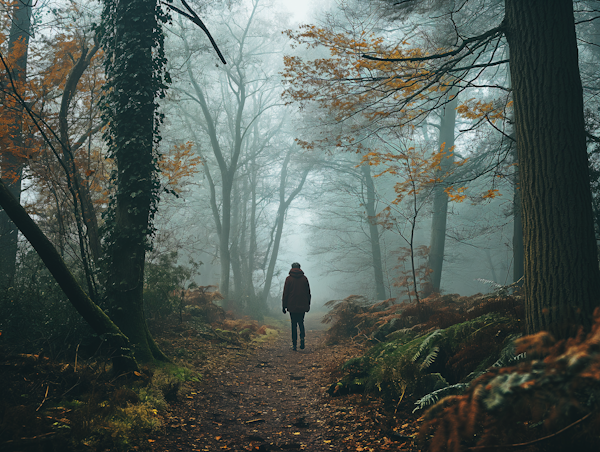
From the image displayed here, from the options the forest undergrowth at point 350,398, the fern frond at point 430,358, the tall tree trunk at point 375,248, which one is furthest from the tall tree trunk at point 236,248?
the fern frond at point 430,358

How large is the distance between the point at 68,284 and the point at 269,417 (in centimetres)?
272

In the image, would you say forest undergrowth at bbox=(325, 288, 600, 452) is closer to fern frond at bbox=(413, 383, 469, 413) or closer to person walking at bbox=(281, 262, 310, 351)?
fern frond at bbox=(413, 383, 469, 413)

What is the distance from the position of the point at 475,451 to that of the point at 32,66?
1240 cm

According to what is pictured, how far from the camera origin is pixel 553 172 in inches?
122

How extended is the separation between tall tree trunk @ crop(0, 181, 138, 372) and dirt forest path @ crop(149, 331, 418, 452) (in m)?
0.88

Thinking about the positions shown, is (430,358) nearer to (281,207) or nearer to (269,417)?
(269,417)

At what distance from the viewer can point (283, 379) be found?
5.79 metres

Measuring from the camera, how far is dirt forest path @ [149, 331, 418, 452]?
3229 mm

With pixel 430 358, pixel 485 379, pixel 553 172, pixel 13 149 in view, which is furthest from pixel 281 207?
pixel 485 379

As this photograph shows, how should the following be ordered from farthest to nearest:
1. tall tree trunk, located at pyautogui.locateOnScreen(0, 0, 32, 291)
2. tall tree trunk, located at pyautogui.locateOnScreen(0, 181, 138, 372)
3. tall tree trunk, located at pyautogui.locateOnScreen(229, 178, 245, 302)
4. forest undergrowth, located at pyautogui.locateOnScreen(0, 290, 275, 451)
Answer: tall tree trunk, located at pyautogui.locateOnScreen(229, 178, 245, 302) < tall tree trunk, located at pyautogui.locateOnScreen(0, 0, 32, 291) < tall tree trunk, located at pyautogui.locateOnScreen(0, 181, 138, 372) < forest undergrowth, located at pyautogui.locateOnScreen(0, 290, 275, 451)

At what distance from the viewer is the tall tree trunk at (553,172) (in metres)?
2.99

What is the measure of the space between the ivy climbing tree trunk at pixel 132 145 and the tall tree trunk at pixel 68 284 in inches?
29.7

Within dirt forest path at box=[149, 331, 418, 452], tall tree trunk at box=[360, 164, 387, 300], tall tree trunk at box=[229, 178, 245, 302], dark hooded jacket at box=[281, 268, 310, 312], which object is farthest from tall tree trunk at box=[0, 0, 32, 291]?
tall tree trunk at box=[360, 164, 387, 300]

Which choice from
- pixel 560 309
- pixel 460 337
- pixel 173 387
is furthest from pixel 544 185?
pixel 173 387
